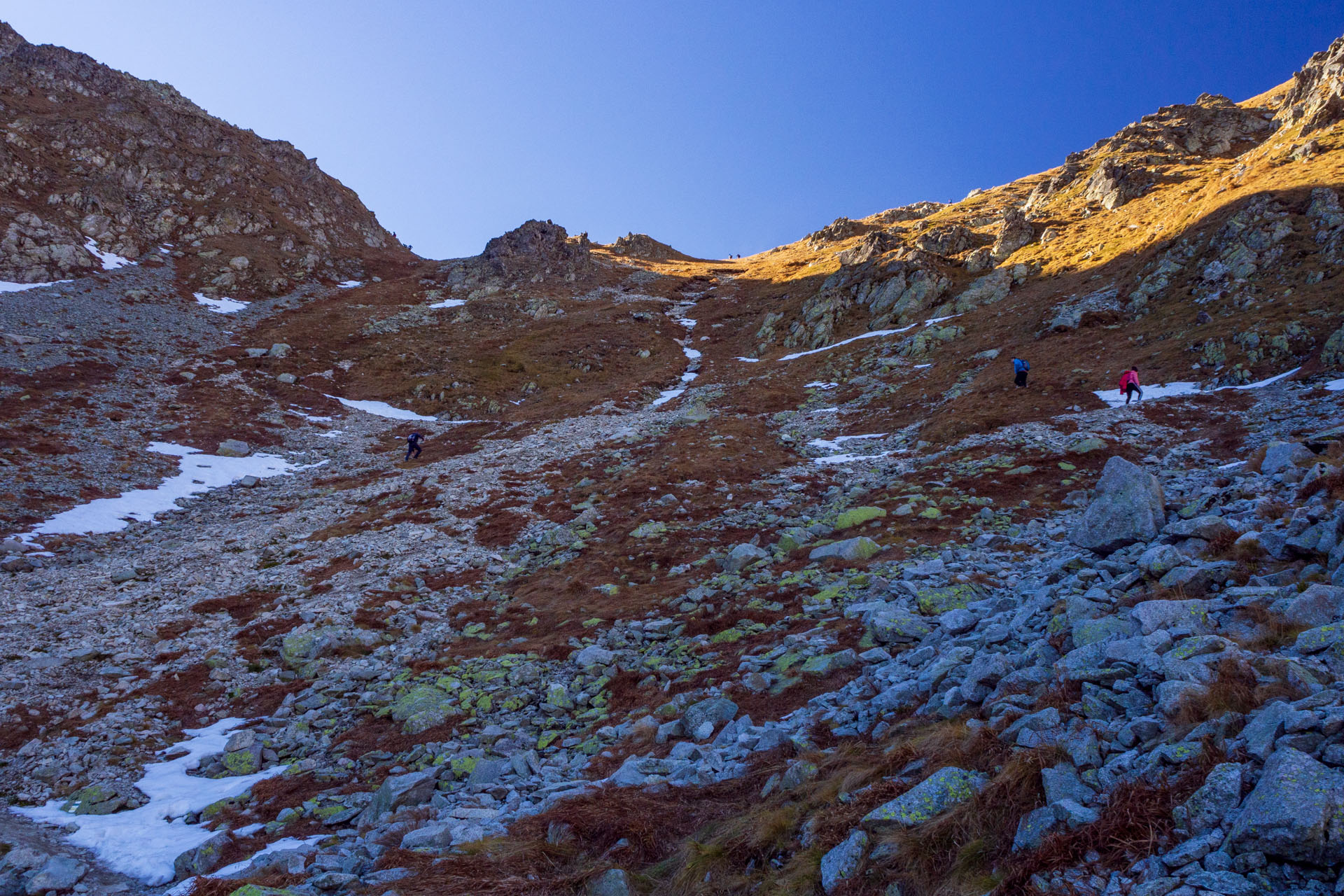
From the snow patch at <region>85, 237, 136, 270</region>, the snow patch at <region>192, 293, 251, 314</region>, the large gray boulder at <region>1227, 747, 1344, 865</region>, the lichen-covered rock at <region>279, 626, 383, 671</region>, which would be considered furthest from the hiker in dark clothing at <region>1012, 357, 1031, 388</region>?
the snow patch at <region>85, 237, 136, 270</region>

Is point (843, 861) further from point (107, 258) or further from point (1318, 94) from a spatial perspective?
point (107, 258)

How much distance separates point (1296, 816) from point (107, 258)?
103567mm

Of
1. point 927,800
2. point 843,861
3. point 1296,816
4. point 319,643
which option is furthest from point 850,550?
point 319,643

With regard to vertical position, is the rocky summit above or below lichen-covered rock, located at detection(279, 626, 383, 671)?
above

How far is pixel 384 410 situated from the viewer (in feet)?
182

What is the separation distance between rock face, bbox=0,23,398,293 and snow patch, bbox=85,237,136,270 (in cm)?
35

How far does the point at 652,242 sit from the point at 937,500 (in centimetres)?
13224

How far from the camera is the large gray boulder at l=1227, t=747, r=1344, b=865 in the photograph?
387cm

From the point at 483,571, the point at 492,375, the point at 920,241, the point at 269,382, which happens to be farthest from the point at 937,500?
the point at 920,241

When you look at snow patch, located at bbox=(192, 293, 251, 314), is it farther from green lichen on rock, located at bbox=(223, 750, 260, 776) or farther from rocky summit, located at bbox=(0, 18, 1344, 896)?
green lichen on rock, located at bbox=(223, 750, 260, 776)

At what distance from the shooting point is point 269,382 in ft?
180

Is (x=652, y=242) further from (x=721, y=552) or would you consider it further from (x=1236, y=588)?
(x=1236, y=588)

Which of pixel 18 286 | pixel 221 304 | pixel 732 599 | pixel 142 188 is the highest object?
pixel 142 188

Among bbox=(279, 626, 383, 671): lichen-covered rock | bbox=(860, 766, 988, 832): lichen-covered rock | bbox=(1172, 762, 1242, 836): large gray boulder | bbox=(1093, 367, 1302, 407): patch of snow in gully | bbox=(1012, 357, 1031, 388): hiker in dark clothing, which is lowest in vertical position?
bbox=(279, 626, 383, 671): lichen-covered rock
